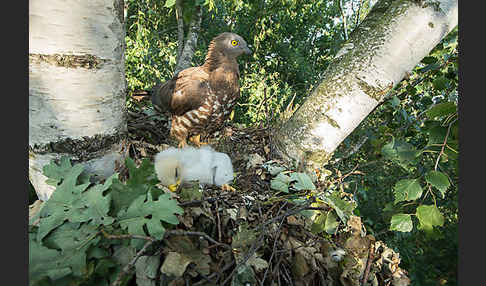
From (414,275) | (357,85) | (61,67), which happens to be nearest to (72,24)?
(61,67)

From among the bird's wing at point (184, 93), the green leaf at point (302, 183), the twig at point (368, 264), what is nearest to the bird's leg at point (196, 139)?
the bird's wing at point (184, 93)

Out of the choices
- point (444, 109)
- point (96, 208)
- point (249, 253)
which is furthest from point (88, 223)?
point (444, 109)

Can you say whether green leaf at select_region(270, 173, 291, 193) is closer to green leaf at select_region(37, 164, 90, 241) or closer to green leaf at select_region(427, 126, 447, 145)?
green leaf at select_region(427, 126, 447, 145)

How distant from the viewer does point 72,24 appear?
74cm

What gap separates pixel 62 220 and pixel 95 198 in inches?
3.3

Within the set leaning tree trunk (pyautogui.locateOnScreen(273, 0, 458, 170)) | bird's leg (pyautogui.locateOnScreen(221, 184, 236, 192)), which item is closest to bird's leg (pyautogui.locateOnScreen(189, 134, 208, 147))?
leaning tree trunk (pyautogui.locateOnScreen(273, 0, 458, 170))

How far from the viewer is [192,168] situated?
104cm

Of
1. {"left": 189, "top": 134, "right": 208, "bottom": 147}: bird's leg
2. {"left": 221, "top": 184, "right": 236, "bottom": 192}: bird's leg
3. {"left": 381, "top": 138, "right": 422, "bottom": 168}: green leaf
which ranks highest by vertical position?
{"left": 381, "top": 138, "right": 422, "bottom": 168}: green leaf

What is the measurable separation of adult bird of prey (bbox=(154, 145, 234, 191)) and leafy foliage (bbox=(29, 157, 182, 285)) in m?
0.19

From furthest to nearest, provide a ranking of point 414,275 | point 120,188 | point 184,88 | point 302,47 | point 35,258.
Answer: point 302,47, point 414,275, point 184,88, point 120,188, point 35,258

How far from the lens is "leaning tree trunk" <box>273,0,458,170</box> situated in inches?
48.2

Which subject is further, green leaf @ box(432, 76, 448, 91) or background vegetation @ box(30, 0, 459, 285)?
green leaf @ box(432, 76, 448, 91)

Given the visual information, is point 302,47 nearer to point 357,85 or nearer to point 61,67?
point 357,85

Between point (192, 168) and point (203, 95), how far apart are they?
0.96 meters
